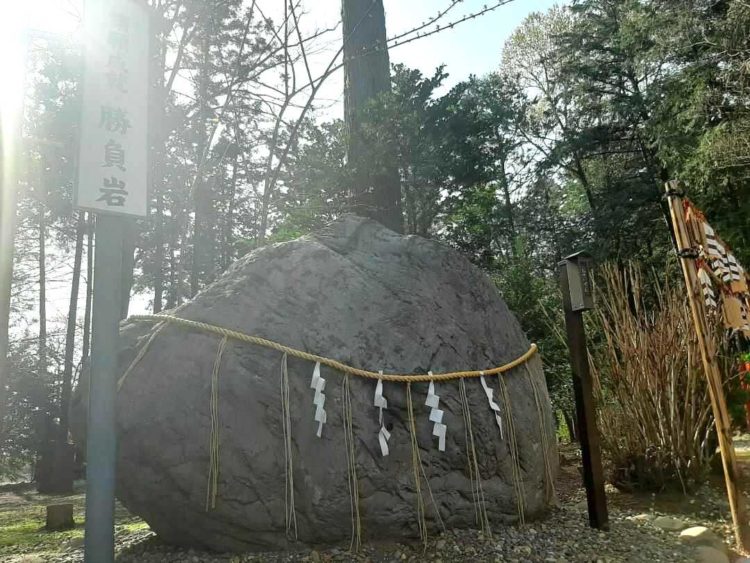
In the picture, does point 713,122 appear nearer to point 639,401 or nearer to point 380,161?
point 380,161

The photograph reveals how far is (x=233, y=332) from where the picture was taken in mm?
2523

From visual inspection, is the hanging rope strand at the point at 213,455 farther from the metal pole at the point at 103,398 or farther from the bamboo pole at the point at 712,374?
the bamboo pole at the point at 712,374

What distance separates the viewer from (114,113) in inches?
77.8

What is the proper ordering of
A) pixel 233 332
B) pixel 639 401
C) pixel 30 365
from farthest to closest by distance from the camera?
pixel 30 365 → pixel 639 401 → pixel 233 332

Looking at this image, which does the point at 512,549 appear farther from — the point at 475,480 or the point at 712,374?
the point at 712,374

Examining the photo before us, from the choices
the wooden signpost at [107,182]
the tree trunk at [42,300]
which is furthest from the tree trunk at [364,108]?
the tree trunk at [42,300]

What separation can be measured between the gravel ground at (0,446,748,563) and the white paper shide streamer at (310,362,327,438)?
0.54 m

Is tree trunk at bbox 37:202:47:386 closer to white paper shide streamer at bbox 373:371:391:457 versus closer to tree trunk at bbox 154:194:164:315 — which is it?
tree trunk at bbox 154:194:164:315

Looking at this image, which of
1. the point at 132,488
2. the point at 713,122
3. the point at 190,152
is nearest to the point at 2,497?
the point at 190,152

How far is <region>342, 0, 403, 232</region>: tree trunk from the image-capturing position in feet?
19.3

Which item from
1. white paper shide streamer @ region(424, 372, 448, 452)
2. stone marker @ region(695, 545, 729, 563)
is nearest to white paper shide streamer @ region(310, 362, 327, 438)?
white paper shide streamer @ region(424, 372, 448, 452)

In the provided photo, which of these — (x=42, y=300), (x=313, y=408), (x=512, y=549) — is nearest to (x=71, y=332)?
(x=42, y=300)

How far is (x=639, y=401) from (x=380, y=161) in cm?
336

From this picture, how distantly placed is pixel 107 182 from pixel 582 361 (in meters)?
2.59
